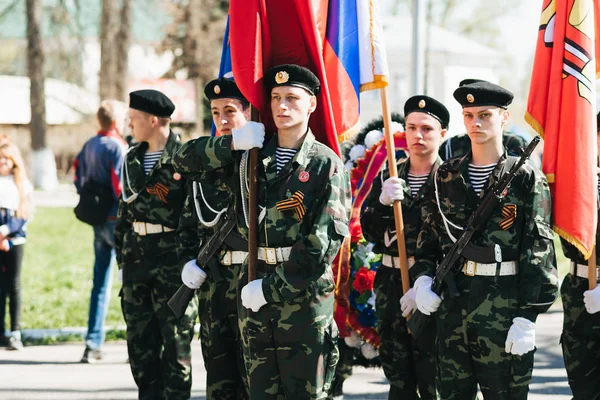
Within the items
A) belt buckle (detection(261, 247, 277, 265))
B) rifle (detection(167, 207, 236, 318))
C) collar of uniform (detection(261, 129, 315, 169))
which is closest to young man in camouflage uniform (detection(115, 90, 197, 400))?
rifle (detection(167, 207, 236, 318))

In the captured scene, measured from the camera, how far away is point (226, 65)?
6.43 m

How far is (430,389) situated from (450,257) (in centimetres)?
121

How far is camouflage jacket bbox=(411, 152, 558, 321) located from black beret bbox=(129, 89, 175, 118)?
228cm

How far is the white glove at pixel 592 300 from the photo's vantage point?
17.4ft

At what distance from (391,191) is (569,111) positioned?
1.16 m

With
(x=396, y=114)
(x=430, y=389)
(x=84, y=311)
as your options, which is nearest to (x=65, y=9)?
(x=84, y=311)

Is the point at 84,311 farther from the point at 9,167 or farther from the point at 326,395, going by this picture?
the point at 326,395

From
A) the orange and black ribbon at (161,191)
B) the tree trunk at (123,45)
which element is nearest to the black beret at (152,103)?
the orange and black ribbon at (161,191)

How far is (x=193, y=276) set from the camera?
18.5ft

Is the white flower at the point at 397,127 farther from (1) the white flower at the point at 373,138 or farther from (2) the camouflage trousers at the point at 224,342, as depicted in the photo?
(2) the camouflage trousers at the point at 224,342

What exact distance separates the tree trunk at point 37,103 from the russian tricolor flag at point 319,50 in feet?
83.8

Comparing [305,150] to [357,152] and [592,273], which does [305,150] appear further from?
[357,152]

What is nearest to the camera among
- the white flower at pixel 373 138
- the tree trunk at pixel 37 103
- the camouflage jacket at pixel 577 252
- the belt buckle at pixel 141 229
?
the camouflage jacket at pixel 577 252

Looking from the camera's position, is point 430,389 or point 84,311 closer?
point 430,389
